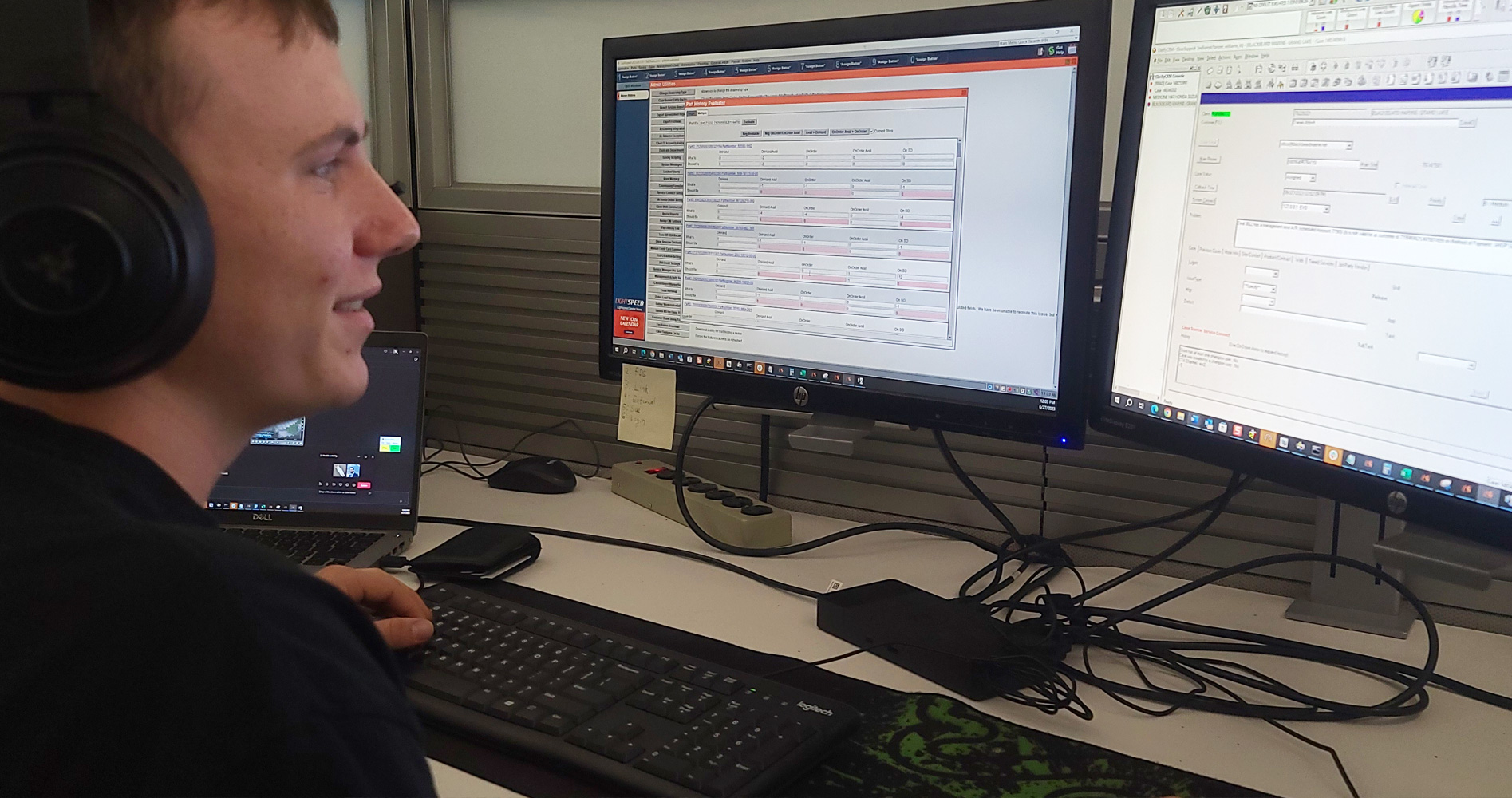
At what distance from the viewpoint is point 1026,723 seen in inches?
Answer: 28.6

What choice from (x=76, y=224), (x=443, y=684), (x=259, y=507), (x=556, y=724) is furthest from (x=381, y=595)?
(x=76, y=224)

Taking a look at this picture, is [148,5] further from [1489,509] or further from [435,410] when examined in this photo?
[435,410]

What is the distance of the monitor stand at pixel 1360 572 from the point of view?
83 centimetres

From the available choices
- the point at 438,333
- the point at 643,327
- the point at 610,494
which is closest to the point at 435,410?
the point at 438,333

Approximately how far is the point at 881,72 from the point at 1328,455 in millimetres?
485

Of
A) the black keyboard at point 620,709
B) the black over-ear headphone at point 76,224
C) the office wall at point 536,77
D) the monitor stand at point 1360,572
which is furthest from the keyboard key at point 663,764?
the office wall at point 536,77

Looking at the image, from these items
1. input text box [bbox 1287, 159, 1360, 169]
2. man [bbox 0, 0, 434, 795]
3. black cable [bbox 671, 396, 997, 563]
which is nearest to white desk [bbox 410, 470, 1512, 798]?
black cable [bbox 671, 396, 997, 563]

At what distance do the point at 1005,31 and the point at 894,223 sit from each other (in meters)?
0.19

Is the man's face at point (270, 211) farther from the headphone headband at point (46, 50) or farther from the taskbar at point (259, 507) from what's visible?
the taskbar at point (259, 507)

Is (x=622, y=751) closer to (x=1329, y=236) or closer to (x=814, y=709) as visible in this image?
(x=814, y=709)

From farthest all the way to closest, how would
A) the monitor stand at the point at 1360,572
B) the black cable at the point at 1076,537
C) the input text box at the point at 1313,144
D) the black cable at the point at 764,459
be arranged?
1. the black cable at the point at 764,459
2. the black cable at the point at 1076,537
3. the monitor stand at the point at 1360,572
4. the input text box at the point at 1313,144

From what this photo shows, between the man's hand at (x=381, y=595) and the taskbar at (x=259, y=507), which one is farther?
the taskbar at (x=259, y=507)

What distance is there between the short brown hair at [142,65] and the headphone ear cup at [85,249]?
33 millimetres

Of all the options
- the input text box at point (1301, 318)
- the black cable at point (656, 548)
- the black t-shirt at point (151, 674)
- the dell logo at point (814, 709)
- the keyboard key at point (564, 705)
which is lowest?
the black cable at point (656, 548)
